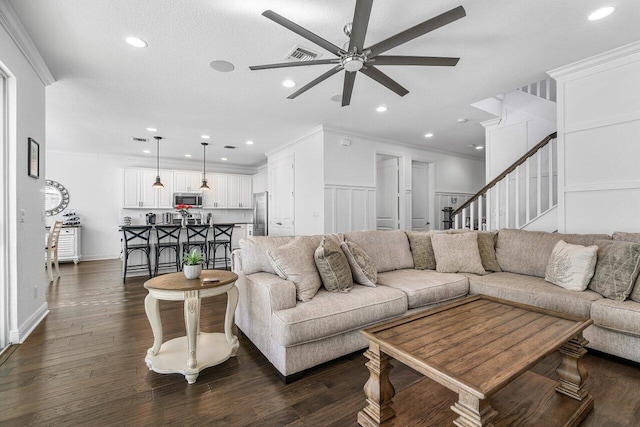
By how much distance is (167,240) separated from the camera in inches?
217

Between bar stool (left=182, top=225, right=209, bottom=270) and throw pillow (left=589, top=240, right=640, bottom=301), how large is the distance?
558 centimetres

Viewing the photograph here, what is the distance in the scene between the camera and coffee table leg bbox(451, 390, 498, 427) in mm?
1091

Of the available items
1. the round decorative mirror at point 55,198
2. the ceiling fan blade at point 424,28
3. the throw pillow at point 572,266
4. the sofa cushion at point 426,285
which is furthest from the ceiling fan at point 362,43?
the round decorative mirror at point 55,198

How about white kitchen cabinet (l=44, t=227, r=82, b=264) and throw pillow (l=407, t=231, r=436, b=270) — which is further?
white kitchen cabinet (l=44, t=227, r=82, b=264)

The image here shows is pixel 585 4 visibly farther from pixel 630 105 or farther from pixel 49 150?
pixel 49 150

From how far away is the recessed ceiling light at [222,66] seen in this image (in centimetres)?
295

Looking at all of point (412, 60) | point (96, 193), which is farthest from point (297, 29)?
point (96, 193)

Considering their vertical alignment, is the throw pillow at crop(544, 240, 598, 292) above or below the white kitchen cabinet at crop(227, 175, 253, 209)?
below

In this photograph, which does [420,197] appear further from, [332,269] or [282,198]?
[332,269]

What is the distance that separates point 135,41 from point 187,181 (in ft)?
19.6

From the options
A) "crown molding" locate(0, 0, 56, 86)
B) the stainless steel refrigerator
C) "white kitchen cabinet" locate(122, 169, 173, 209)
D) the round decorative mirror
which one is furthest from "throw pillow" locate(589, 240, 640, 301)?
the round decorative mirror

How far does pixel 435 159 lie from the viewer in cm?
691

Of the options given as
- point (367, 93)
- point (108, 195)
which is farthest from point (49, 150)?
point (367, 93)

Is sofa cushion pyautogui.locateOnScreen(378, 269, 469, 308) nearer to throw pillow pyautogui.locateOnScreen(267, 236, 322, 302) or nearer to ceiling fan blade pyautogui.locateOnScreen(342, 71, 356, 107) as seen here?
throw pillow pyautogui.locateOnScreen(267, 236, 322, 302)
